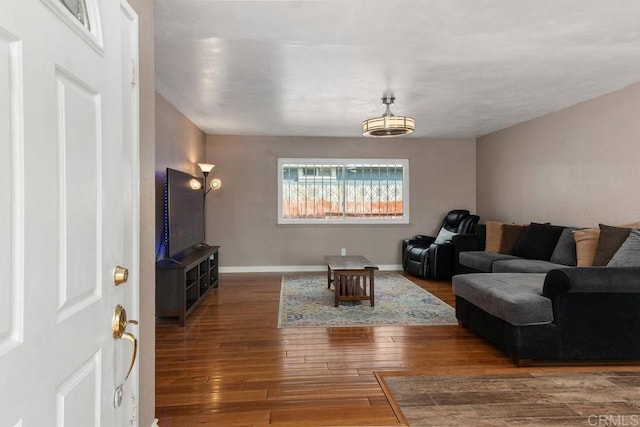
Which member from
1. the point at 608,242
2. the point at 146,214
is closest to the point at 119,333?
the point at 146,214

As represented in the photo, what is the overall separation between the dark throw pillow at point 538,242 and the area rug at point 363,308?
4.24 feet

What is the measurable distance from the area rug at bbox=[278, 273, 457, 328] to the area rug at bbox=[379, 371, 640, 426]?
1215mm

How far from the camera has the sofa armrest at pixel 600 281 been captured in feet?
8.47

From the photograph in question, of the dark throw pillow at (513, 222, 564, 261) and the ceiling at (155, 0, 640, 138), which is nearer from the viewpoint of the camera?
the ceiling at (155, 0, 640, 138)

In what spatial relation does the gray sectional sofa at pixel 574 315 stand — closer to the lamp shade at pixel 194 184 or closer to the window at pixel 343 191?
the lamp shade at pixel 194 184

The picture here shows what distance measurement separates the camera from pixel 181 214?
433 cm

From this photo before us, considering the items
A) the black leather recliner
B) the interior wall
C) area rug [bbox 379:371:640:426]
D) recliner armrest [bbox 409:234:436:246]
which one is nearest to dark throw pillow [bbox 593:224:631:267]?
area rug [bbox 379:371:640:426]

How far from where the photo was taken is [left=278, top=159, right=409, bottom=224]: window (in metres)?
6.61

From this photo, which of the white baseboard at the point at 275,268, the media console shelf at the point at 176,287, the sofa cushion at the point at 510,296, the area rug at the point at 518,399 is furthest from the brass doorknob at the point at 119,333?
the white baseboard at the point at 275,268

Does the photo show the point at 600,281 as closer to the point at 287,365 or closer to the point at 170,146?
the point at 287,365

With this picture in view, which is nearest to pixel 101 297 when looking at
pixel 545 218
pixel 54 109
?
pixel 54 109

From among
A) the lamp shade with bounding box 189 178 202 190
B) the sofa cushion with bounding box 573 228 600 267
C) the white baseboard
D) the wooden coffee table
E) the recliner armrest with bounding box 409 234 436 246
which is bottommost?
the white baseboard

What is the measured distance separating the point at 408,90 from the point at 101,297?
3616mm

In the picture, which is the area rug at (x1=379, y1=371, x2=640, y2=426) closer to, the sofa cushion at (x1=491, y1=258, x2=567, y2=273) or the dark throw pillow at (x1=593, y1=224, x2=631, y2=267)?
the dark throw pillow at (x1=593, y1=224, x2=631, y2=267)
